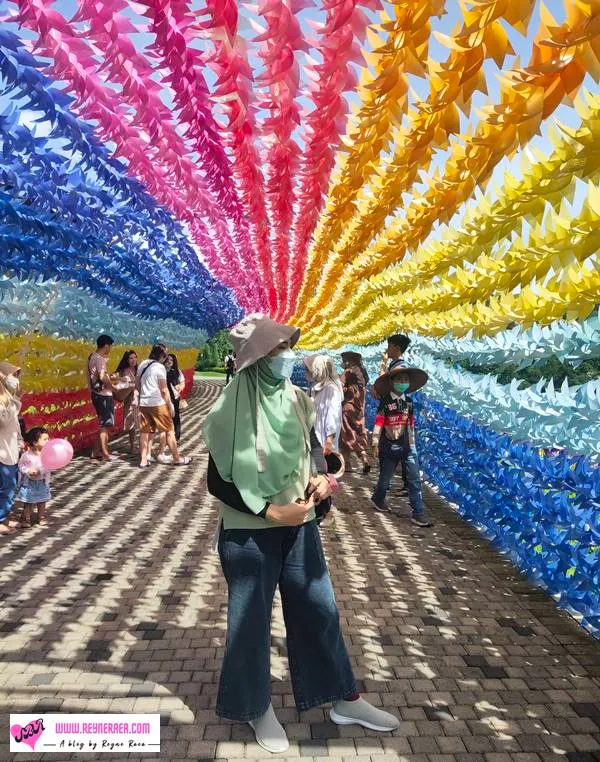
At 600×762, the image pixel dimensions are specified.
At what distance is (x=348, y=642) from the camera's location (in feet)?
10.9

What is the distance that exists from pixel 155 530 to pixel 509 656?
3305 mm

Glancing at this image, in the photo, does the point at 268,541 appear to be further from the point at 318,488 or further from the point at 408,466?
the point at 408,466

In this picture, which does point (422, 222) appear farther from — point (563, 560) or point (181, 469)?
point (181, 469)

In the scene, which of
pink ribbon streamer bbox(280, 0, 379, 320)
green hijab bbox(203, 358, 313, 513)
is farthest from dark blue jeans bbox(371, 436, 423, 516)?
green hijab bbox(203, 358, 313, 513)

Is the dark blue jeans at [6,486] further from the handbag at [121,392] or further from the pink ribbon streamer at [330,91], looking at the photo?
the handbag at [121,392]

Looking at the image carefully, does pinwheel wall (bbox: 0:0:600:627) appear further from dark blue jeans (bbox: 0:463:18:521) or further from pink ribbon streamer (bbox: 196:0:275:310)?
dark blue jeans (bbox: 0:463:18:521)

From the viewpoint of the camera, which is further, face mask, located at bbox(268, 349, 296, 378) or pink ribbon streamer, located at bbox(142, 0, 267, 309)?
face mask, located at bbox(268, 349, 296, 378)

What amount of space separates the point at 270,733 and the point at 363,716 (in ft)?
1.40

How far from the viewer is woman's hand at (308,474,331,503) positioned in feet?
Result: 8.25

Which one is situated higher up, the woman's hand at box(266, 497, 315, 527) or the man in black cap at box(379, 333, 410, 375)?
the man in black cap at box(379, 333, 410, 375)

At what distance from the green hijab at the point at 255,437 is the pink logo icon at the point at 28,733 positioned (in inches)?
53.9

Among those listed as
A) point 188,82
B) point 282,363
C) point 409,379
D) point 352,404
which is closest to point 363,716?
point 282,363

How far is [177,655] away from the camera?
3.12 meters

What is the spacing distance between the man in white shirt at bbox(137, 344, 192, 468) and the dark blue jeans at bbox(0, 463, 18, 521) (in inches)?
116
